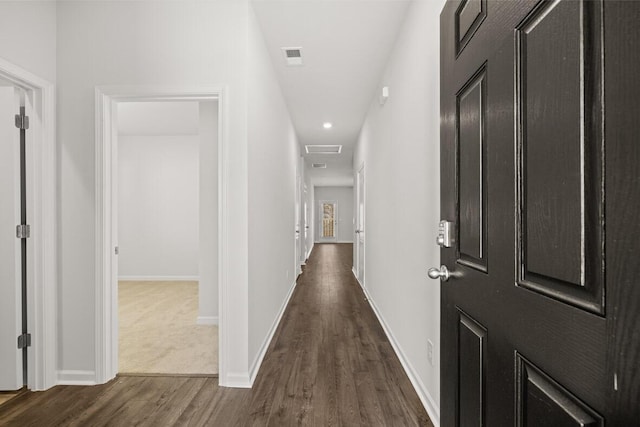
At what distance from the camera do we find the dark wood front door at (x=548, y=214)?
51 cm

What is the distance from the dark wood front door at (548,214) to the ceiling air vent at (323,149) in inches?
251

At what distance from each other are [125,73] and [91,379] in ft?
6.92

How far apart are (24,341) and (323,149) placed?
246 inches

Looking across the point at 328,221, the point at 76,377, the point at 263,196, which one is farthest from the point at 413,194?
the point at 328,221

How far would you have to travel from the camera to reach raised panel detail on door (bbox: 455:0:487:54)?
3.17 ft

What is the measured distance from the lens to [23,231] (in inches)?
90.4

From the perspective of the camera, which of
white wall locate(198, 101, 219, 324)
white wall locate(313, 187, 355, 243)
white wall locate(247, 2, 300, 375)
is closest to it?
white wall locate(247, 2, 300, 375)

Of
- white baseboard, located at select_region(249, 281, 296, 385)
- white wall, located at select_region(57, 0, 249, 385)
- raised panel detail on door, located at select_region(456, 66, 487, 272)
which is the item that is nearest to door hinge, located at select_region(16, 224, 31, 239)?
white wall, located at select_region(57, 0, 249, 385)

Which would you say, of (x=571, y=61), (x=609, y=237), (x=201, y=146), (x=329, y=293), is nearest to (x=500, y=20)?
(x=571, y=61)

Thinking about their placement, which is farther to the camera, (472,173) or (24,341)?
(24,341)

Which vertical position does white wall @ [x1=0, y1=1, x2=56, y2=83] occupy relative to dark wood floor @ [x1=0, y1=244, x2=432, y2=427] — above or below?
above

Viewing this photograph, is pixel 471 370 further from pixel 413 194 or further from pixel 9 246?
pixel 9 246

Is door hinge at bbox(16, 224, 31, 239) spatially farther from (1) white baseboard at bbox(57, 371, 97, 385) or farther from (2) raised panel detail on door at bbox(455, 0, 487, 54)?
(2) raised panel detail on door at bbox(455, 0, 487, 54)

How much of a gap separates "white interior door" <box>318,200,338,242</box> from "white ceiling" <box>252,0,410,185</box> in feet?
34.6
